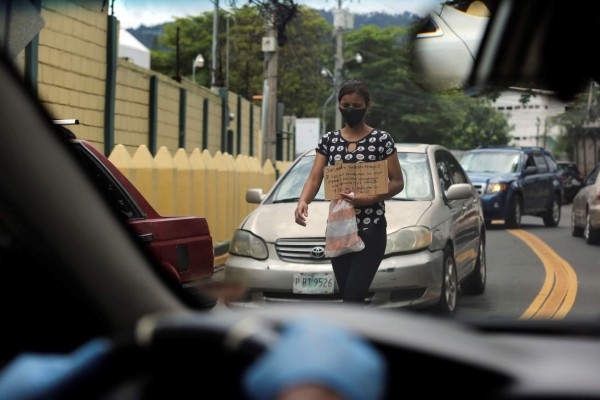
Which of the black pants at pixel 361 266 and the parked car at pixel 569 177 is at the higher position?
the parked car at pixel 569 177

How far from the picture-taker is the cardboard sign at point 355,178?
5707 mm

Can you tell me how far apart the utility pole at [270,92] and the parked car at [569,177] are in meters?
6.35

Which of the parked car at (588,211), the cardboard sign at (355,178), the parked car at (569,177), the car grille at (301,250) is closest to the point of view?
the cardboard sign at (355,178)

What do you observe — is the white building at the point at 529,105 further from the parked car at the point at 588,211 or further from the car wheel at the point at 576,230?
the car wheel at the point at 576,230

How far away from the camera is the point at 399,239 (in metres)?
6.42

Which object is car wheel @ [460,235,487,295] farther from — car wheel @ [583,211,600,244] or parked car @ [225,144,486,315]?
car wheel @ [583,211,600,244]

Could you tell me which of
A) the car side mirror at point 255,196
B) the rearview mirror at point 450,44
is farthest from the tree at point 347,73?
the car side mirror at point 255,196

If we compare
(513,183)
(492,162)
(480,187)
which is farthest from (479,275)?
(492,162)

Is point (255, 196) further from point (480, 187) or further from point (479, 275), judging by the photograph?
point (480, 187)

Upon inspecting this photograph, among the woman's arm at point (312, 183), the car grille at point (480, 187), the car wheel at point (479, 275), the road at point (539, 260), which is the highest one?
the woman's arm at point (312, 183)

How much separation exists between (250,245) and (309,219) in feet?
1.76

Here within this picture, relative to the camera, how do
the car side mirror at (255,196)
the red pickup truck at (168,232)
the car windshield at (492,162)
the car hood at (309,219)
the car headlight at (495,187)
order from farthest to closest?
the car windshield at (492,162)
the car headlight at (495,187)
the car side mirror at (255,196)
the car hood at (309,219)
the red pickup truck at (168,232)

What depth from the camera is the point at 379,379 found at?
0.99 metres

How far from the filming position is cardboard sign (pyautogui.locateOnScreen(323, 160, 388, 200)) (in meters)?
5.71
